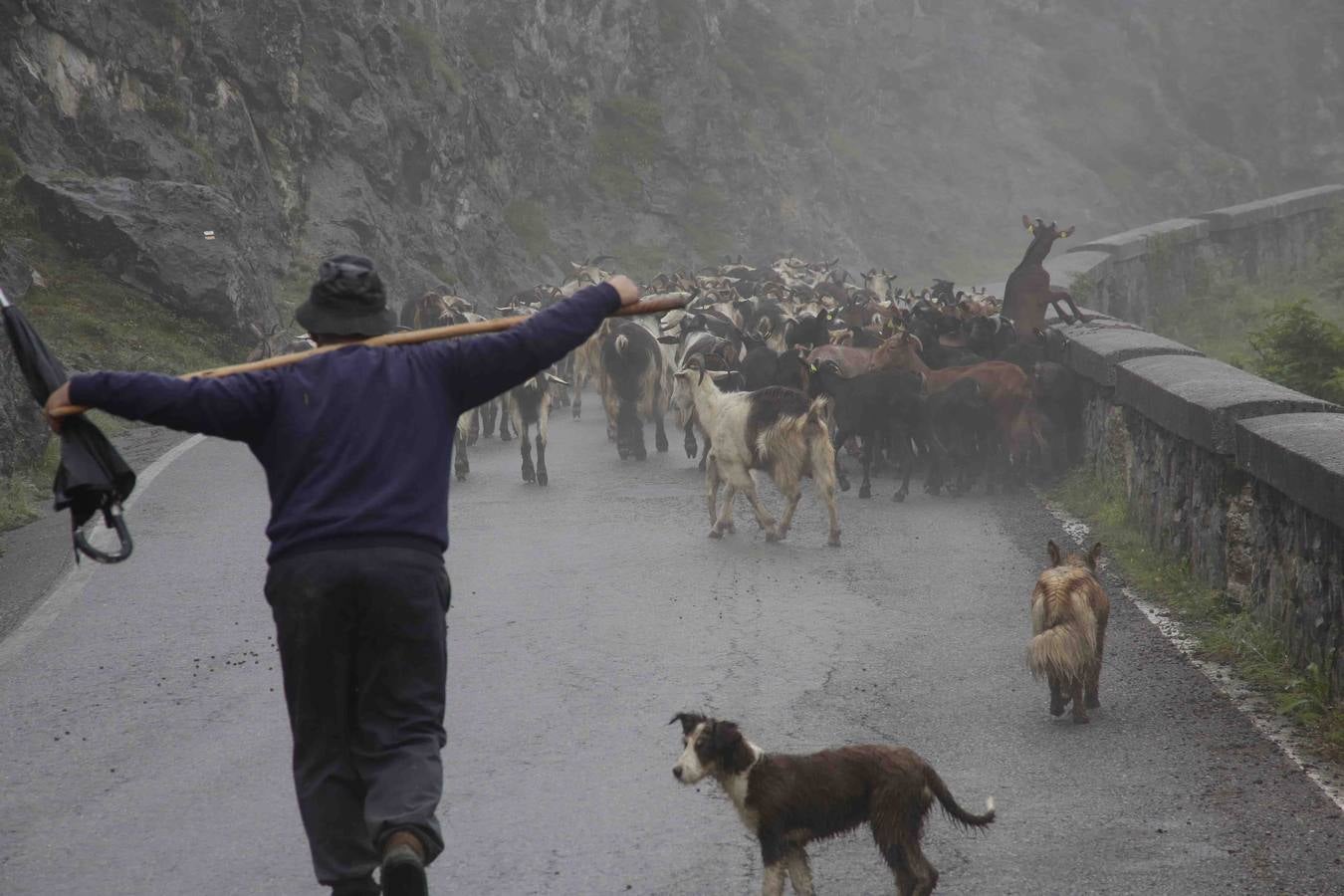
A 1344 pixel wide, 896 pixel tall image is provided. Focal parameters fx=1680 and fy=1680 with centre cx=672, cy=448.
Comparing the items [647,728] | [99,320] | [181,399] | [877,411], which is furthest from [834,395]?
[99,320]

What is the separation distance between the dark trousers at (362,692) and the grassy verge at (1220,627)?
13.2ft

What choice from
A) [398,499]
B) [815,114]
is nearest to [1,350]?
[398,499]

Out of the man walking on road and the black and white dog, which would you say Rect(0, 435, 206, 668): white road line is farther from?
the black and white dog

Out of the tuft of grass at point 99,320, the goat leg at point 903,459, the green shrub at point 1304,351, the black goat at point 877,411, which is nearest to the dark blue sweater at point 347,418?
the goat leg at point 903,459

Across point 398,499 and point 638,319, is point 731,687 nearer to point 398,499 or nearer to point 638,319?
point 398,499

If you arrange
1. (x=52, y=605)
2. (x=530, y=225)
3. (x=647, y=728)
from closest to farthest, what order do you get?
(x=647, y=728), (x=52, y=605), (x=530, y=225)

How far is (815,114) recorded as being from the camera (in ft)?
215

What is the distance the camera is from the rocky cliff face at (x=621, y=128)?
29.7 meters

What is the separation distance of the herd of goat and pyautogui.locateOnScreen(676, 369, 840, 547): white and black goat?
13mm

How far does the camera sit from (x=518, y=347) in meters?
4.86

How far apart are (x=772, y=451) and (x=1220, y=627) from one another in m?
5.03

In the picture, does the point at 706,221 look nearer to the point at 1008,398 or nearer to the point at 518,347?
the point at 1008,398

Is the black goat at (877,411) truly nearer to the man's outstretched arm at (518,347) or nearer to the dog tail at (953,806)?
the dog tail at (953,806)

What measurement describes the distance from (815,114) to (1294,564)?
59.1 meters
